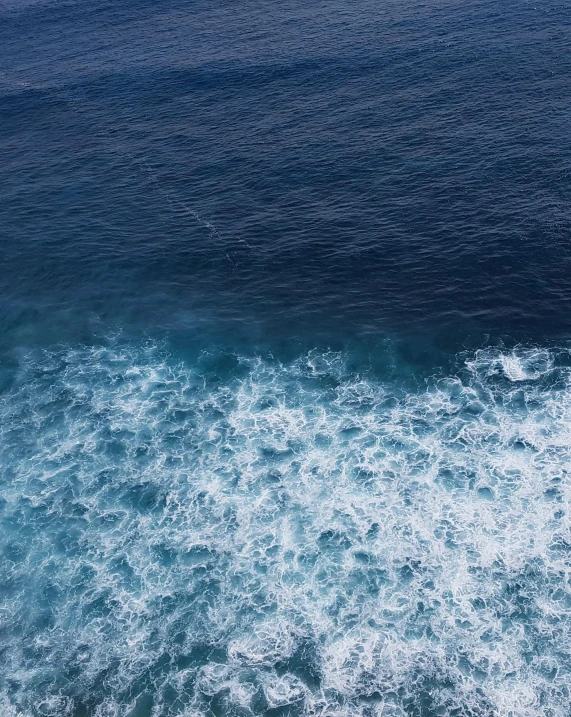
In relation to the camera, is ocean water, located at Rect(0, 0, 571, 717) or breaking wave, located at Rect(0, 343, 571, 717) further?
ocean water, located at Rect(0, 0, 571, 717)

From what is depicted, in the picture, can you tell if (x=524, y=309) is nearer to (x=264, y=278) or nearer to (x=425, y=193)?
(x=425, y=193)

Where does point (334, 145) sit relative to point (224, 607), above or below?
above

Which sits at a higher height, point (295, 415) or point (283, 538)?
point (295, 415)

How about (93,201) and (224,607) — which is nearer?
(224,607)

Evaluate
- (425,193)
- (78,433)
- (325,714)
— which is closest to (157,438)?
(78,433)

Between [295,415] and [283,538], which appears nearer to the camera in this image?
[283,538]
